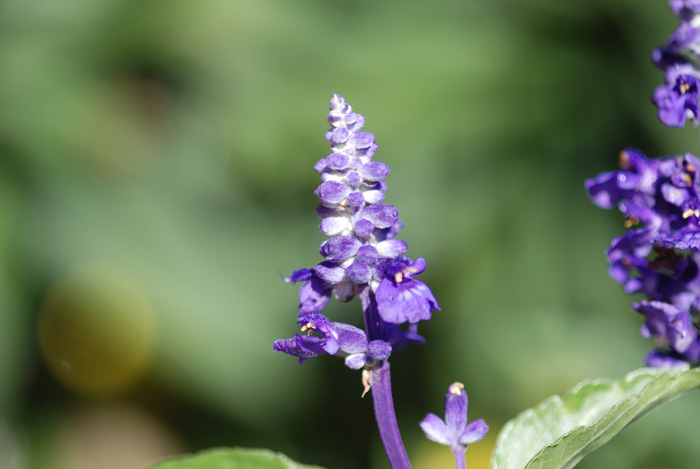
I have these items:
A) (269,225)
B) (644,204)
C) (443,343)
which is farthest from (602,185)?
(269,225)

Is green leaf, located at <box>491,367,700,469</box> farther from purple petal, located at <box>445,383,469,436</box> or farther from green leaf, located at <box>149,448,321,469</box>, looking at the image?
green leaf, located at <box>149,448,321,469</box>

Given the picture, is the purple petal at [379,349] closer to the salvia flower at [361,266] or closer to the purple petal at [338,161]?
the salvia flower at [361,266]

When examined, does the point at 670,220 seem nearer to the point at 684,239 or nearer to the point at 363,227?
the point at 684,239

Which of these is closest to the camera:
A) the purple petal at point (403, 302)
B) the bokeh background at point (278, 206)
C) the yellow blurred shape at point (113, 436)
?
the purple petal at point (403, 302)

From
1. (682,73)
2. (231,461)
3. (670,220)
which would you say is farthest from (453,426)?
(682,73)

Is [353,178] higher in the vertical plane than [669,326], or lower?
higher

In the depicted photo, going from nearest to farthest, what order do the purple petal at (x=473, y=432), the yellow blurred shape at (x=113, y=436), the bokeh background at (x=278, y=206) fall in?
the purple petal at (x=473, y=432)
the bokeh background at (x=278, y=206)
the yellow blurred shape at (x=113, y=436)

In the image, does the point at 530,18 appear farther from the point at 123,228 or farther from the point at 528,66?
the point at 123,228

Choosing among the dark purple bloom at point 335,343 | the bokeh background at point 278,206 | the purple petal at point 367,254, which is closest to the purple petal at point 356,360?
the dark purple bloom at point 335,343
